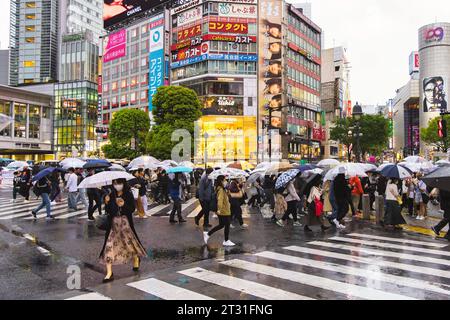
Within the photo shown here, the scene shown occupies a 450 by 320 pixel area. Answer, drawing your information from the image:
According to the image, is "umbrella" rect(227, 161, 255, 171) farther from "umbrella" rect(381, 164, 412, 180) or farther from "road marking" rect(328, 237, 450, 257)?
"road marking" rect(328, 237, 450, 257)

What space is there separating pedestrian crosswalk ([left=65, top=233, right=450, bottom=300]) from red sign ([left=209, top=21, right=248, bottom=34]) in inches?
1985

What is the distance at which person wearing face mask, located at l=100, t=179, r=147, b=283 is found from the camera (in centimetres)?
672

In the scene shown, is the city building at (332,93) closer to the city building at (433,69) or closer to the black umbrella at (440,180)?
the city building at (433,69)

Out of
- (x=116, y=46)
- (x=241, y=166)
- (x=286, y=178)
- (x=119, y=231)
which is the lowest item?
(x=119, y=231)

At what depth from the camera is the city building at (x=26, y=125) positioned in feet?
242

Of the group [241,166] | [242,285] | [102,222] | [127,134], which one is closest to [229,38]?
[127,134]

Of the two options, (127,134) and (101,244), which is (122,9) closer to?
(127,134)

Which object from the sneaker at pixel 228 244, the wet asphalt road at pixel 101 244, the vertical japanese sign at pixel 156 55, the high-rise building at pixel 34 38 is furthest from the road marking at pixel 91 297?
the high-rise building at pixel 34 38

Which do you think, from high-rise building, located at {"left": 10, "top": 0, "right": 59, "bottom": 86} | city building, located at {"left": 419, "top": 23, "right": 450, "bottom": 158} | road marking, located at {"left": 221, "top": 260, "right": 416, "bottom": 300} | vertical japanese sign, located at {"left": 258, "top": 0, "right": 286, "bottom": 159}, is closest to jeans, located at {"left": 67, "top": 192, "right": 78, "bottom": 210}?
road marking, located at {"left": 221, "top": 260, "right": 416, "bottom": 300}

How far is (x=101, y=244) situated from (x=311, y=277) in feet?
18.2

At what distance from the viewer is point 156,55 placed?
204 feet
